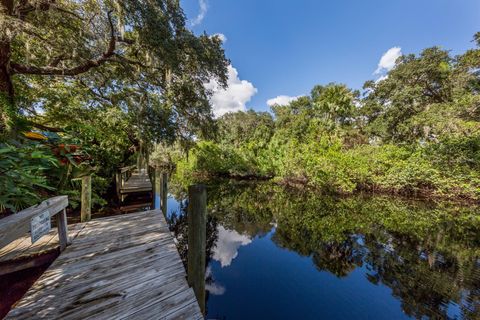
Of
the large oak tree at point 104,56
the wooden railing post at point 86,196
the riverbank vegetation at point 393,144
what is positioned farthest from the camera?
the riverbank vegetation at point 393,144

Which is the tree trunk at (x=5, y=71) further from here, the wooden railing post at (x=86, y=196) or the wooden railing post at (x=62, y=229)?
the wooden railing post at (x=62, y=229)

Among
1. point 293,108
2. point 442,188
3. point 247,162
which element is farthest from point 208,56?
point 293,108

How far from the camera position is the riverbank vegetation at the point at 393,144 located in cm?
915

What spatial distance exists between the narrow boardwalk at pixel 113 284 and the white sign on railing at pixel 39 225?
56 centimetres

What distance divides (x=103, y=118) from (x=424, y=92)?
2293cm

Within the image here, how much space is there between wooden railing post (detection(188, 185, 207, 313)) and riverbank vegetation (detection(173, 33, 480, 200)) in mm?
6953

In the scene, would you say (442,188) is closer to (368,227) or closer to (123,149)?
(368,227)

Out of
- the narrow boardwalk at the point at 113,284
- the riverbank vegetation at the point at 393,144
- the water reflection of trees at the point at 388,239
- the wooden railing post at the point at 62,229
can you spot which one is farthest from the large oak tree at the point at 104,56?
the water reflection of trees at the point at 388,239

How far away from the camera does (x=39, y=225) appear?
5.18 ft

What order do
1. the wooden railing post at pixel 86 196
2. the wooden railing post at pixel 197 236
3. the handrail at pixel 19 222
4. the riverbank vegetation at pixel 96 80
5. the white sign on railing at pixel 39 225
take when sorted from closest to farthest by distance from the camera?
the handrail at pixel 19 222
the white sign on railing at pixel 39 225
the wooden railing post at pixel 197 236
the wooden railing post at pixel 86 196
the riverbank vegetation at pixel 96 80

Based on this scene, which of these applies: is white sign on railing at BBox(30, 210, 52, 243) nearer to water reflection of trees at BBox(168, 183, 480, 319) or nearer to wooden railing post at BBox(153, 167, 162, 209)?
wooden railing post at BBox(153, 167, 162, 209)

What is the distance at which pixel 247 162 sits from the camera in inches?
623

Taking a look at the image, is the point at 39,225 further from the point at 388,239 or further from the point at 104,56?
the point at 388,239

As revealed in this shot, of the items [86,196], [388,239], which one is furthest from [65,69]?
[388,239]
